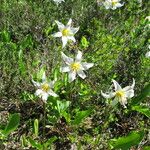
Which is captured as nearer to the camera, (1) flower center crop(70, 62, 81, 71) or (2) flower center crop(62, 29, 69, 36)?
(1) flower center crop(70, 62, 81, 71)

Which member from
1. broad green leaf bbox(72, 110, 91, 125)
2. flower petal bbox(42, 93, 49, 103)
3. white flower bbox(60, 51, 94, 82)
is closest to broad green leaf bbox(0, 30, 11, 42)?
white flower bbox(60, 51, 94, 82)

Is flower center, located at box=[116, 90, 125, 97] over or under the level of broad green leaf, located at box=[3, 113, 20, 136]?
over

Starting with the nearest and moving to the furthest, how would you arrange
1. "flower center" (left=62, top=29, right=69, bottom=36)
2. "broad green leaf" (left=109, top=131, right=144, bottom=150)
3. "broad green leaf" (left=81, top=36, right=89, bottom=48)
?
1. "broad green leaf" (left=109, top=131, right=144, bottom=150)
2. "flower center" (left=62, top=29, right=69, bottom=36)
3. "broad green leaf" (left=81, top=36, right=89, bottom=48)

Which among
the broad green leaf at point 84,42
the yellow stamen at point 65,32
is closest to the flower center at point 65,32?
the yellow stamen at point 65,32

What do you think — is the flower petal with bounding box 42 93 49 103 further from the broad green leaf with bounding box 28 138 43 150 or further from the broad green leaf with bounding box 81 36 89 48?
the broad green leaf with bounding box 81 36 89 48

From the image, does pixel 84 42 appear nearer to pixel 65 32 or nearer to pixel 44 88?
pixel 65 32

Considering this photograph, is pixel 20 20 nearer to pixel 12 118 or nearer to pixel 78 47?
pixel 78 47

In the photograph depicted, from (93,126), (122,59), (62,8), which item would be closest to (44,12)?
(62,8)

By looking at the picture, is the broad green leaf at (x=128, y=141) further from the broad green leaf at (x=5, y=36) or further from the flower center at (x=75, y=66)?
the broad green leaf at (x=5, y=36)

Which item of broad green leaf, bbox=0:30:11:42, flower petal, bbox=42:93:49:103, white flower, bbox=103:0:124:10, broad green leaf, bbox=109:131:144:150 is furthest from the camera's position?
white flower, bbox=103:0:124:10
